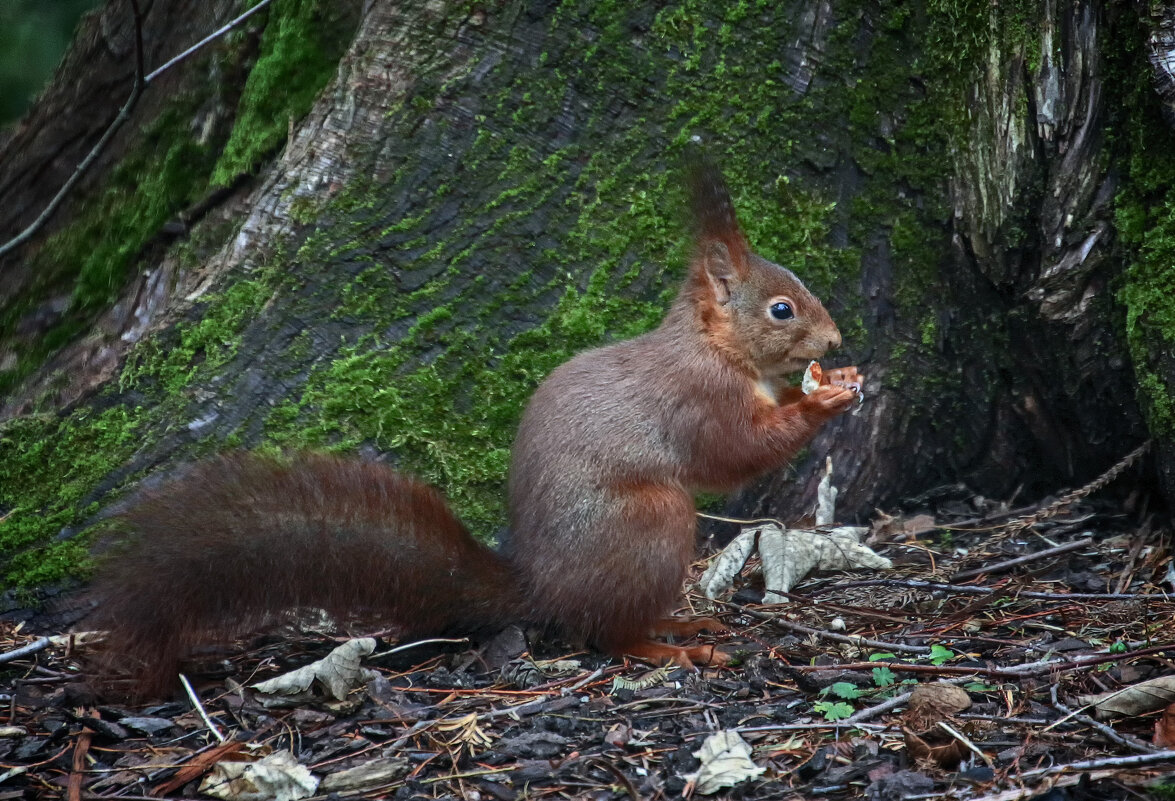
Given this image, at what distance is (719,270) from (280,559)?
1.51 m

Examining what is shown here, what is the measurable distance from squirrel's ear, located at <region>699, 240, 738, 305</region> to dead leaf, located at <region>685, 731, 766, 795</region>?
142 cm

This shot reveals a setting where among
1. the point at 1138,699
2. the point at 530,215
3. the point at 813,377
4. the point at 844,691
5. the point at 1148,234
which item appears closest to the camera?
the point at 1138,699

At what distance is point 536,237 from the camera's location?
11.9 ft

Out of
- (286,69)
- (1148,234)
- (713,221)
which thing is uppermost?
(286,69)

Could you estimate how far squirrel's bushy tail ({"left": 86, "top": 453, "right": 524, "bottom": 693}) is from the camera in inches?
101

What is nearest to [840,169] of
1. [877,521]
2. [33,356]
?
[877,521]

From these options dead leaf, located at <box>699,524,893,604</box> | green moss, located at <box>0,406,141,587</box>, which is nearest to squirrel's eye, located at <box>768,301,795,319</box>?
dead leaf, located at <box>699,524,893,604</box>

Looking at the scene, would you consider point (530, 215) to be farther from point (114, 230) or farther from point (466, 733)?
point (466, 733)

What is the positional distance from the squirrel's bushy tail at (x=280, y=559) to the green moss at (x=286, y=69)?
57.6 inches

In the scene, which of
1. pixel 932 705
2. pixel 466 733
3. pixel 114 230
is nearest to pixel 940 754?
pixel 932 705

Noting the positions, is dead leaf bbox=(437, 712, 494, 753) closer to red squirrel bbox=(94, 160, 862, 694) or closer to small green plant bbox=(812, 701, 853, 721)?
red squirrel bbox=(94, 160, 862, 694)

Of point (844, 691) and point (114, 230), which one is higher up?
point (114, 230)

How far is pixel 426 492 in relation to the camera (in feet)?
9.62

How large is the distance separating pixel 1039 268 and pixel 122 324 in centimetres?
299
